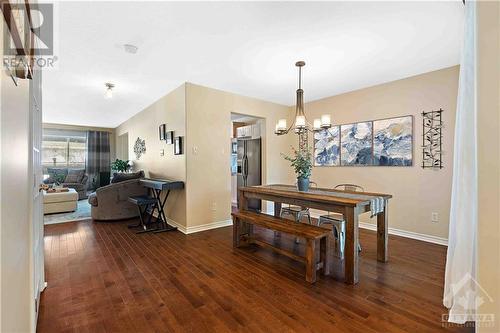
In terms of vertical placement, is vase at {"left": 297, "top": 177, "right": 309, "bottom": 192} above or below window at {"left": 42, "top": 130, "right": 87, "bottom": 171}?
below

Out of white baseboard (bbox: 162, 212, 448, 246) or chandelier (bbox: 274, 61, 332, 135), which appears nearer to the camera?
chandelier (bbox: 274, 61, 332, 135)

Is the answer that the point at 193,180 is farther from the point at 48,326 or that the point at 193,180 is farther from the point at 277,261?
the point at 48,326

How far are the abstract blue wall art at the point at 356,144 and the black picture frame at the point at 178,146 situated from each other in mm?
2871

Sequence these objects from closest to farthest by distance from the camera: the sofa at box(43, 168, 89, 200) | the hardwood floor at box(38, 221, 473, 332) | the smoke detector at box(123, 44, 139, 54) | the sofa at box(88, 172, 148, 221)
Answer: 1. the hardwood floor at box(38, 221, 473, 332)
2. the smoke detector at box(123, 44, 139, 54)
3. the sofa at box(88, 172, 148, 221)
4. the sofa at box(43, 168, 89, 200)

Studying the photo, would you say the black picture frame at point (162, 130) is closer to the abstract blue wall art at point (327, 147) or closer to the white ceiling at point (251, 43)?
the white ceiling at point (251, 43)

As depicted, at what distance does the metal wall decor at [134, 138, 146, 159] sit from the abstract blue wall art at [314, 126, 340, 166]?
4.09 m

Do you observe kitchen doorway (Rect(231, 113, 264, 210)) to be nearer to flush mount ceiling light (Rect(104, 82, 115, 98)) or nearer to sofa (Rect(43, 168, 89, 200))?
flush mount ceiling light (Rect(104, 82, 115, 98))

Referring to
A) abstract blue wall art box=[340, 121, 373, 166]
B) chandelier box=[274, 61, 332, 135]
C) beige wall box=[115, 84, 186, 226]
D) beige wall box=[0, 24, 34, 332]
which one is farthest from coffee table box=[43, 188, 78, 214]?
abstract blue wall art box=[340, 121, 373, 166]

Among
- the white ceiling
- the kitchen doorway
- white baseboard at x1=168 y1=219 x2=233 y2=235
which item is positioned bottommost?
white baseboard at x1=168 y1=219 x2=233 y2=235

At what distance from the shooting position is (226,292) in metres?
2.04

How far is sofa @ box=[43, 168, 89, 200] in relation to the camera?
7.22 meters

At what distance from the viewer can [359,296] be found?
198cm

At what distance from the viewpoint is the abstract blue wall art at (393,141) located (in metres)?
3.52

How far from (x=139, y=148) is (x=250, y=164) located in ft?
9.83
